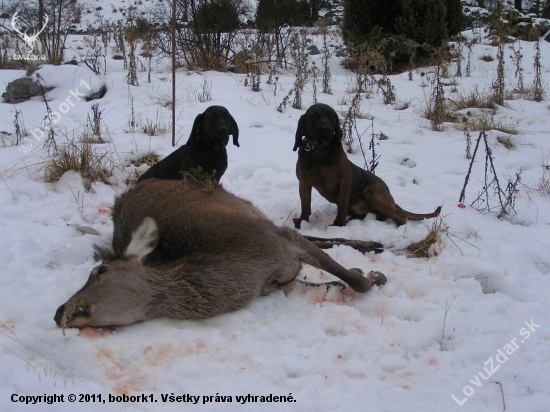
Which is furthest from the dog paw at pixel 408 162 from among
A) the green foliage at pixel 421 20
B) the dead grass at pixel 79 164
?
the green foliage at pixel 421 20

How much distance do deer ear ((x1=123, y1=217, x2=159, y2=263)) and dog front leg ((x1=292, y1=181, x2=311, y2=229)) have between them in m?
2.22

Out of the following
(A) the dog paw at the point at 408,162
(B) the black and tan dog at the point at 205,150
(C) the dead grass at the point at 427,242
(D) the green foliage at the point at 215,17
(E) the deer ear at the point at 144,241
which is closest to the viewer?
(E) the deer ear at the point at 144,241

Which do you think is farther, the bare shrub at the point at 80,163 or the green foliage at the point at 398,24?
the green foliage at the point at 398,24

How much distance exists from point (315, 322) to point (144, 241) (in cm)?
116

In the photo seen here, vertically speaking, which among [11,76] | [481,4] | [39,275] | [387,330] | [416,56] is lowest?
[387,330]

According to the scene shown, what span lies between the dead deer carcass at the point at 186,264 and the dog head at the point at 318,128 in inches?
56.0

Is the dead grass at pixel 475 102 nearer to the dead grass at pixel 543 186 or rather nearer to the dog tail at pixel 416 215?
the dead grass at pixel 543 186

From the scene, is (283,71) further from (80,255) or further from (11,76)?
(80,255)

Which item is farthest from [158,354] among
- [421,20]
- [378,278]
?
[421,20]

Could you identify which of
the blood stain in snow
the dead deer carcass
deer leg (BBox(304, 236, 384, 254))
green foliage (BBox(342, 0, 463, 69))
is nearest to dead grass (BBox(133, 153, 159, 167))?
the dead deer carcass

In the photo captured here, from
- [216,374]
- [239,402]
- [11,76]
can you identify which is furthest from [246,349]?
[11,76]

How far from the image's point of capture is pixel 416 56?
13.0 metres

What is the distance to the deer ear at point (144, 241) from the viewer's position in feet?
9.82

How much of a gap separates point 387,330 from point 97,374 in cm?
163
